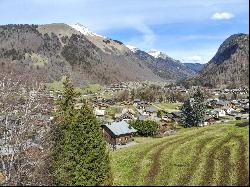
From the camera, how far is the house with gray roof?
108250 millimetres

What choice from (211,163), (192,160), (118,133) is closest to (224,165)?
(211,163)

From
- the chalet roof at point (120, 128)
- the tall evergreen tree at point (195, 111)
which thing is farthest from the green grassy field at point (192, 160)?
the tall evergreen tree at point (195, 111)

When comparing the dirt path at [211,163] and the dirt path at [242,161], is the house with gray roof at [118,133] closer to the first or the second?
the dirt path at [211,163]

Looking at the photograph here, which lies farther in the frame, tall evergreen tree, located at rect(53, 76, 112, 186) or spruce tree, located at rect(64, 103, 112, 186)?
spruce tree, located at rect(64, 103, 112, 186)

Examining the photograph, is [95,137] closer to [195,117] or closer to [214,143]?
[214,143]

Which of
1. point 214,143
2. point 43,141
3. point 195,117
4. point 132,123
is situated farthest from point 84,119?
point 195,117

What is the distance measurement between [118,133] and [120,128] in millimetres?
3711

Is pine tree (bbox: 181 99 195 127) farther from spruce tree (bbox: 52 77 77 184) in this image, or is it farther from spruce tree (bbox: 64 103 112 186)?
spruce tree (bbox: 64 103 112 186)

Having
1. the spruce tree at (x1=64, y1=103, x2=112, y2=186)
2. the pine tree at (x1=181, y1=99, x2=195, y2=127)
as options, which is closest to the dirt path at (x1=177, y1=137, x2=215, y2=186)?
the spruce tree at (x1=64, y1=103, x2=112, y2=186)

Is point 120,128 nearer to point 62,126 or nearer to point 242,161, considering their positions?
point 62,126

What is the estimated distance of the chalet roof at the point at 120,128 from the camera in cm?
10881

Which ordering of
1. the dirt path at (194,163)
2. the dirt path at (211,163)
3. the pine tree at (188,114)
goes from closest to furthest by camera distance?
the dirt path at (194,163) → the dirt path at (211,163) → the pine tree at (188,114)

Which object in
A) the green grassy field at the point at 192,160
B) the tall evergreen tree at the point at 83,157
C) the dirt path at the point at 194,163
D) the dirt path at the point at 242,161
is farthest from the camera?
the tall evergreen tree at the point at 83,157

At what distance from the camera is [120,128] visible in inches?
4392
